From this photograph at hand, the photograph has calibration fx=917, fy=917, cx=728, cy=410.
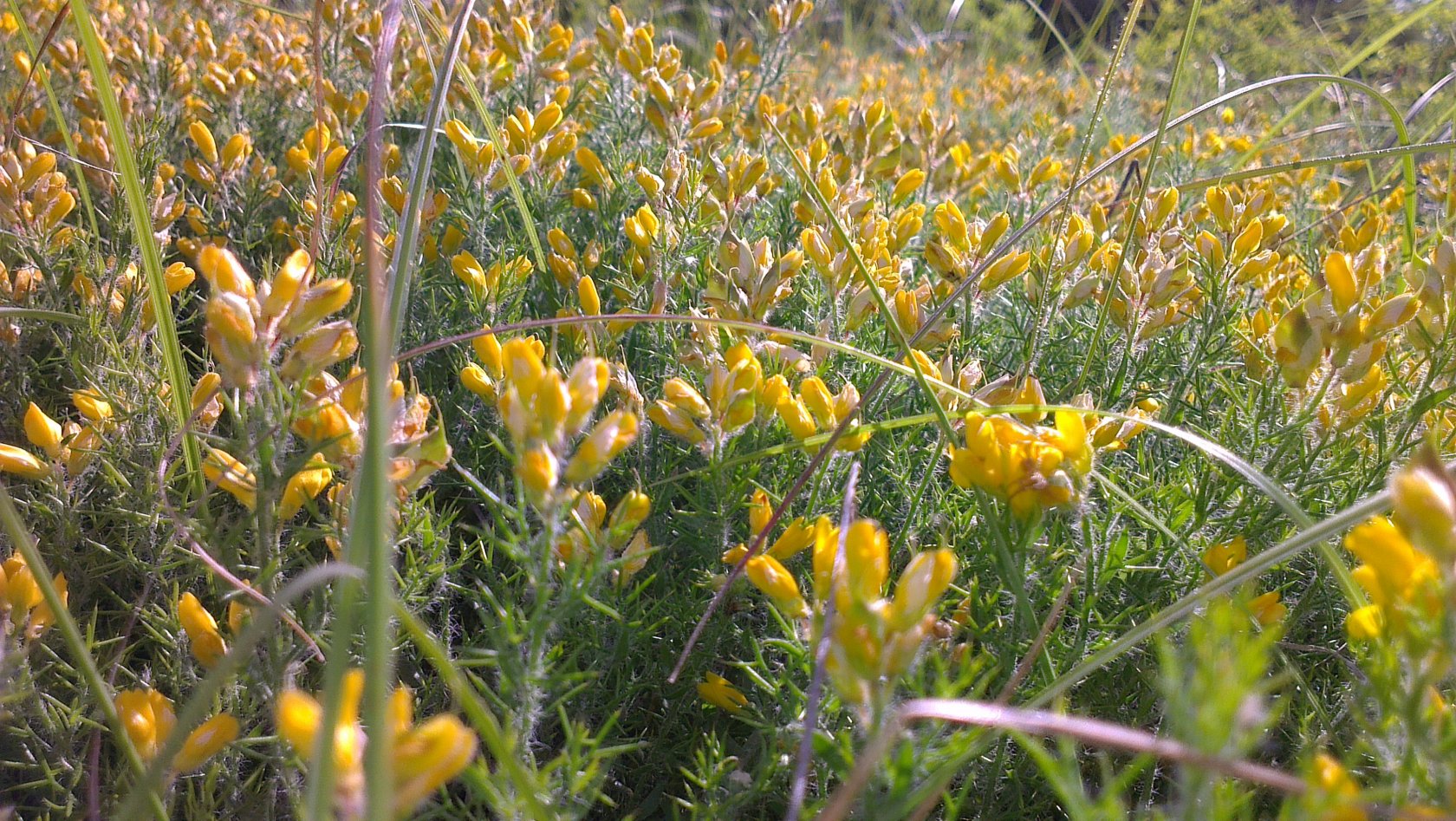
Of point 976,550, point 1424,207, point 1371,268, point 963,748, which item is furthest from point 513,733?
point 1424,207

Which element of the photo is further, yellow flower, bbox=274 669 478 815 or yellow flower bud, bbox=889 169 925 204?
yellow flower bud, bbox=889 169 925 204

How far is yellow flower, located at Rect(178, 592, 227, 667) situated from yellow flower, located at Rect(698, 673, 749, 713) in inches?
19.1

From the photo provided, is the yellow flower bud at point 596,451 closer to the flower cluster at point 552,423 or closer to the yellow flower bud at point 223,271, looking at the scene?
the flower cluster at point 552,423

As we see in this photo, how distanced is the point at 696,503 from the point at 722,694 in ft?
0.74

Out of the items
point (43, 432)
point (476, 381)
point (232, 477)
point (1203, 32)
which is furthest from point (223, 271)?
point (1203, 32)

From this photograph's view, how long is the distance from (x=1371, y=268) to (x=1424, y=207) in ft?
11.4

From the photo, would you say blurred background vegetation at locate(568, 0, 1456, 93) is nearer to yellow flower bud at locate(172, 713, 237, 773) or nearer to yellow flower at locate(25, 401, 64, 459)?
yellow flower at locate(25, 401, 64, 459)

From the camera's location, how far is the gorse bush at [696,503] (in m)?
0.63

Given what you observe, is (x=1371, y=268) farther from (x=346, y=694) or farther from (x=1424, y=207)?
(x=1424, y=207)

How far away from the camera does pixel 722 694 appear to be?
102 centimetres

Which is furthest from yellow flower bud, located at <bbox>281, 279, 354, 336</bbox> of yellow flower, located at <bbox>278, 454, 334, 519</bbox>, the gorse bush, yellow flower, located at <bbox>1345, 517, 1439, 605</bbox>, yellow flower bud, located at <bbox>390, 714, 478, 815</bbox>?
yellow flower, located at <bbox>1345, 517, 1439, 605</bbox>

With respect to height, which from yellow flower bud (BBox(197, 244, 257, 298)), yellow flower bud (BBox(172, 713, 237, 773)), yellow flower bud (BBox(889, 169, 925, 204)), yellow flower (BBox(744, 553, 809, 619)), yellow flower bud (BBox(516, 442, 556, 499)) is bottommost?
yellow flower bud (BBox(172, 713, 237, 773))

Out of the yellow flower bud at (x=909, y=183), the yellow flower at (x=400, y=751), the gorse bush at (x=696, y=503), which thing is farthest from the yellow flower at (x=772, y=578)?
the yellow flower bud at (x=909, y=183)

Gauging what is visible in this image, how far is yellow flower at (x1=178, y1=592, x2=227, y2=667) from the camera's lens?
0.87 meters
